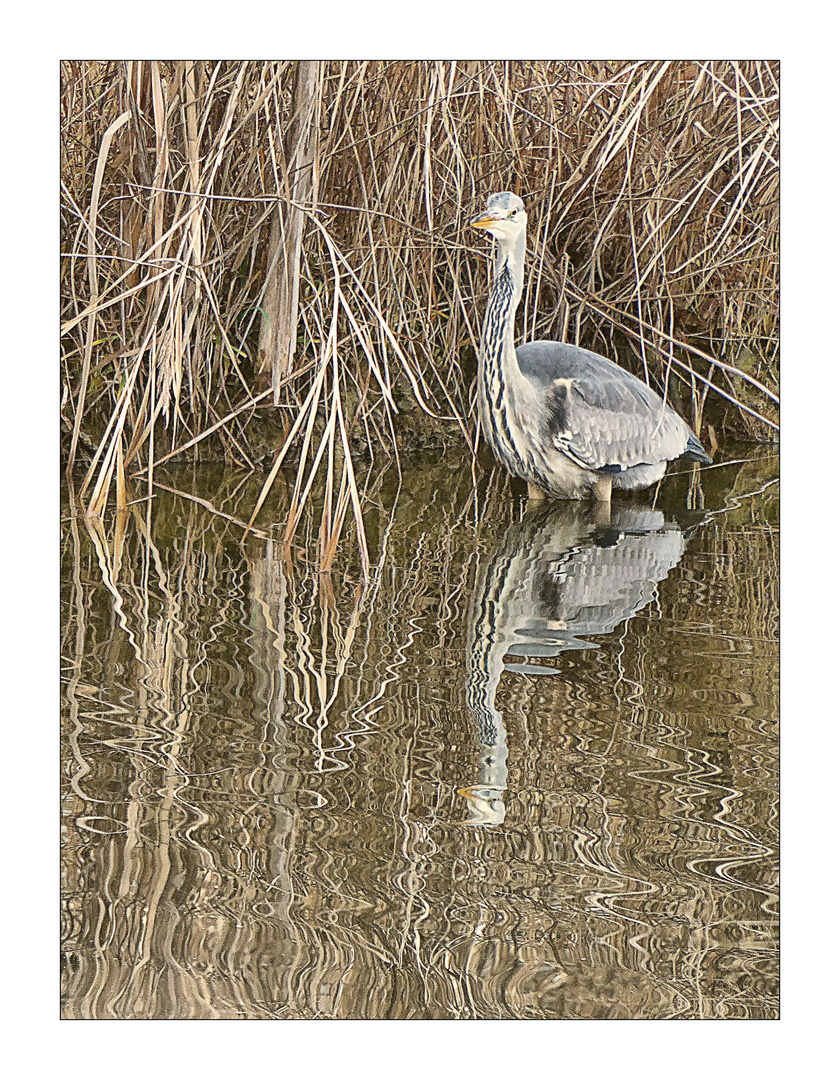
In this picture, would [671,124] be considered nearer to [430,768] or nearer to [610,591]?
[610,591]

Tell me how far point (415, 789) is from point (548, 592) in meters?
0.93

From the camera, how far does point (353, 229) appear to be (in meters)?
3.04

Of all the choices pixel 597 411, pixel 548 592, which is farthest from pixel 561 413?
pixel 548 592

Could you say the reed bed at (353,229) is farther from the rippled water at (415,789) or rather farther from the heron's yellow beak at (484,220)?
the rippled water at (415,789)

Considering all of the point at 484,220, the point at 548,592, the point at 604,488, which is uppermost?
the point at 484,220

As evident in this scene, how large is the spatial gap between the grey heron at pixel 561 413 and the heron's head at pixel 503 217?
0.03m

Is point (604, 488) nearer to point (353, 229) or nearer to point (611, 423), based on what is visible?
point (611, 423)

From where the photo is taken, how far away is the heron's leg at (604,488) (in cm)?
329

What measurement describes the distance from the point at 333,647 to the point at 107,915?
77cm

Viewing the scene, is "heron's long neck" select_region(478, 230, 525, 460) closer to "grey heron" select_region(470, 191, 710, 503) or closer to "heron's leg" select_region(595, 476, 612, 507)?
"grey heron" select_region(470, 191, 710, 503)

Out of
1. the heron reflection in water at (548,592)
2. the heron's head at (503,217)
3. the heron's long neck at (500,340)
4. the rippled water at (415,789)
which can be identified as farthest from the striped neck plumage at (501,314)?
the rippled water at (415,789)

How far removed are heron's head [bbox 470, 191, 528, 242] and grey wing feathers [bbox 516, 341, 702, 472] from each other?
1.23ft

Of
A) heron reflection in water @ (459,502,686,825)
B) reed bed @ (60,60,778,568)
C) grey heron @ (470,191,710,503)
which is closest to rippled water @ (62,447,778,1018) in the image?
heron reflection in water @ (459,502,686,825)

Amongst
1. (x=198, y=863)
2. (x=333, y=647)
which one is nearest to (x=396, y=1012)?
(x=198, y=863)
